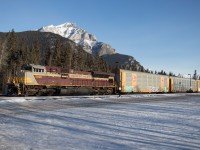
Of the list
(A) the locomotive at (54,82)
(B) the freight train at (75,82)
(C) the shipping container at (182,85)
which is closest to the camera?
(A) the locomotive at (54,82)

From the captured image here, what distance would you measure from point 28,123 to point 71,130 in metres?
2.65

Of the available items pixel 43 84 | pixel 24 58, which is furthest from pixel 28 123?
pixel 24 58

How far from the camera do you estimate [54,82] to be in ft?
118

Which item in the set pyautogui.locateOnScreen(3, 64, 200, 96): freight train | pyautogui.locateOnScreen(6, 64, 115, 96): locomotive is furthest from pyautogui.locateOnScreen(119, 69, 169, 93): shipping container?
pyautogui.locateOnScreen(6, 64, 115, 96): locomotive

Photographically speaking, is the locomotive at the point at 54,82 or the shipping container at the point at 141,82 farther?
the shipping container at the point at 141,82

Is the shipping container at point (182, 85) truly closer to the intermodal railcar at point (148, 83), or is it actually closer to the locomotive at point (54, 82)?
the intermodal railcar at point (148, 83)

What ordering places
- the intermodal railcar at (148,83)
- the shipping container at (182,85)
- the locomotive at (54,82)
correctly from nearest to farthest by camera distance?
the locomotive at (54,82)
the intermodal railcar at (148,83)
the shipping container at (182,85)

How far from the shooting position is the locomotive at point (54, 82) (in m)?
32.5

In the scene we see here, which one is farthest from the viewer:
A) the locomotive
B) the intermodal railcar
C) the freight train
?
the intermodal railcar

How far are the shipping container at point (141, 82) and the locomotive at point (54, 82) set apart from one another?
3323 millimetres

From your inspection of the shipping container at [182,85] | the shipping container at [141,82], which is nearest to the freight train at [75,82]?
the shipping container at [141,82]

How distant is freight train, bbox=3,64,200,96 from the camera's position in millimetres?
32775

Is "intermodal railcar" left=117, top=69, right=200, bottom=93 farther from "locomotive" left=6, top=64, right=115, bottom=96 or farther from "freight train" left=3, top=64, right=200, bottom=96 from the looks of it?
"locomotive" left=6, top=64, right=115, bottom=96

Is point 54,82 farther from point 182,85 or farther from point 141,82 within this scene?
point 182,85
